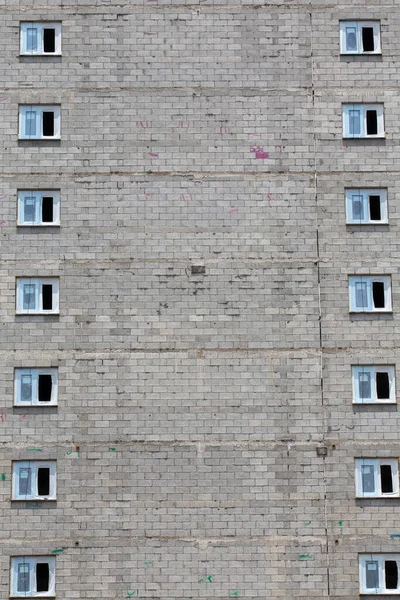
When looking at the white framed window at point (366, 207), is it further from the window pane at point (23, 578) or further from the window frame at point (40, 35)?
the window pane at point (23, 578)

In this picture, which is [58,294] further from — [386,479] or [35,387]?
[386,479]

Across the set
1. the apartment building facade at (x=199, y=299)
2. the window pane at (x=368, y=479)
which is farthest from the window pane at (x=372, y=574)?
the window pane at (x=368, y=479)

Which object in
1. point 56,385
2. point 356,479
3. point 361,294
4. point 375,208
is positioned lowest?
point 356,479

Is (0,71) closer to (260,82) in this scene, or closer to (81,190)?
(81,190)

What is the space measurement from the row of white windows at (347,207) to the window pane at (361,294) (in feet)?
7.40

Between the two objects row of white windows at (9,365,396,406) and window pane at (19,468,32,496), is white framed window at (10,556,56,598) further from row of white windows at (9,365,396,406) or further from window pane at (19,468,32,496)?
row of white windows at (9,365,396,406)

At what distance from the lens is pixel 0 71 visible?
47562mm

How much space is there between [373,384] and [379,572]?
21.4 feet

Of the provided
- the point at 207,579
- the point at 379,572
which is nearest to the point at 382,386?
the point at 379,572

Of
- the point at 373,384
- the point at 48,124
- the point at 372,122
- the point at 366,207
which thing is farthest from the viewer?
the point at 372,122

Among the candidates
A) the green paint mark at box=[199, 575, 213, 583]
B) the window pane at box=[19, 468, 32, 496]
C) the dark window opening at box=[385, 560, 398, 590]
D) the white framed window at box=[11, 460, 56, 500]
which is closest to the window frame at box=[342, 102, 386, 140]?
the dark window opening at box=[385, 560, 398, 590]

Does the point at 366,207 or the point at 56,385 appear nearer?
the point at 56,385

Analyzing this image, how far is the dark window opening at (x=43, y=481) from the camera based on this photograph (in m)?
43.9

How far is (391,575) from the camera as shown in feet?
143
